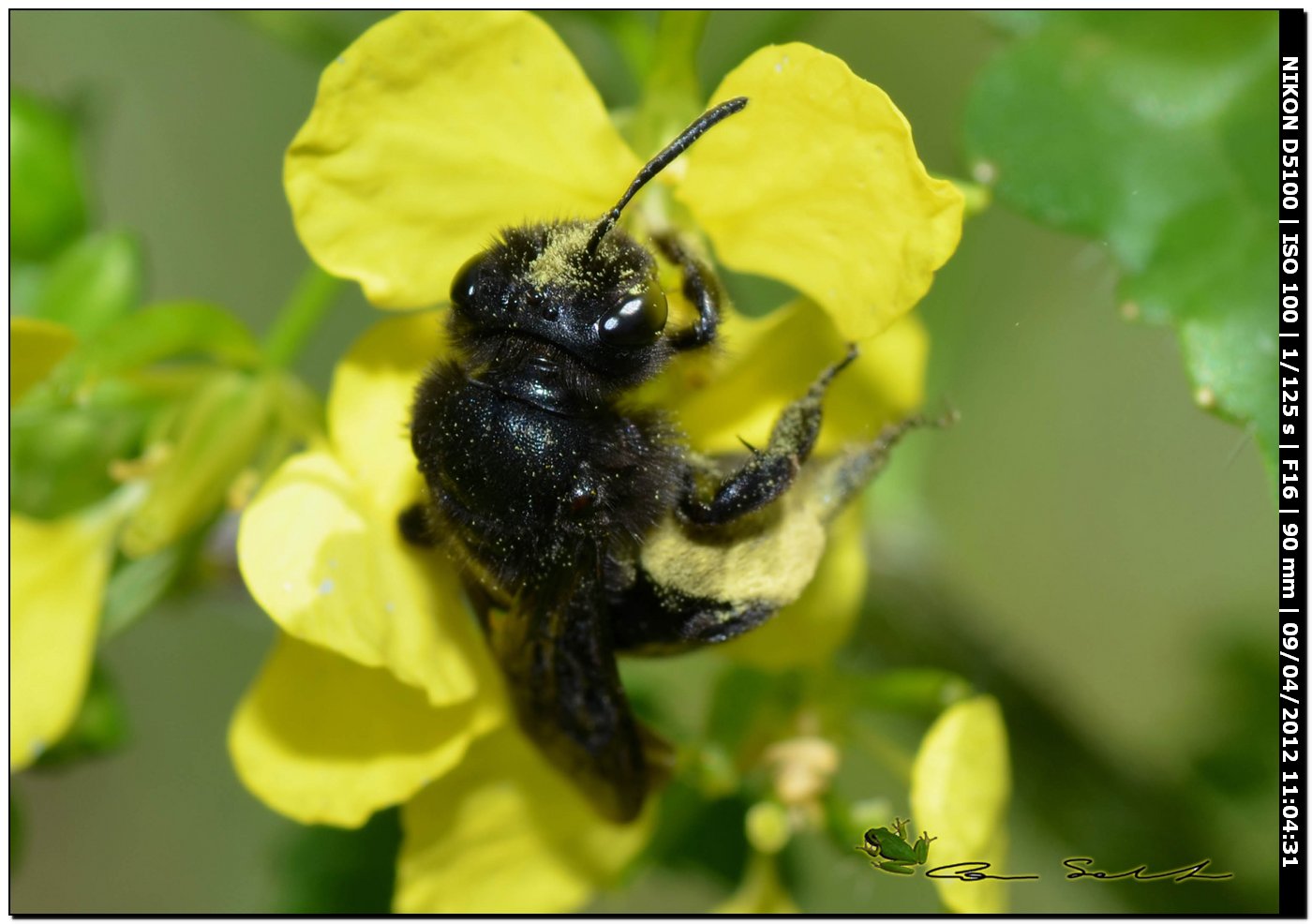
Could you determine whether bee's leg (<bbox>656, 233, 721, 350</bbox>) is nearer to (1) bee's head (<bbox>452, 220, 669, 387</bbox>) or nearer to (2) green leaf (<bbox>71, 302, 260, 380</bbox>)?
(1) bee's head (<bbox>452, 220, 669, 387</bbox>)

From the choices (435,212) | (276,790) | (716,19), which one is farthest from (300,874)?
(716,19)

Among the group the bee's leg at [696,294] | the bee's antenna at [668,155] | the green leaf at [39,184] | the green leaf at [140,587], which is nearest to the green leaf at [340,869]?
the green leaf at [140,587]

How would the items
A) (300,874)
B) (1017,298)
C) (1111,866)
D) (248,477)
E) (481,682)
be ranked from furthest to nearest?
(300,874)
(1017,298)
(1111,866)
(248,477)
(481,682)

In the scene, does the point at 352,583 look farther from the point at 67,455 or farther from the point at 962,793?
the point at 962,793

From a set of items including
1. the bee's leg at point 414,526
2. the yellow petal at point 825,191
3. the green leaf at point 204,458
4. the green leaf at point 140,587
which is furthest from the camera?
the green leaf at point 140,587

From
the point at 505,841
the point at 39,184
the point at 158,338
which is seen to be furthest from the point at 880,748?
the point at 39,184

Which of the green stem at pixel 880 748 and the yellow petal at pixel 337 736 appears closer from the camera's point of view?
the yellow petal at pixel 337 736

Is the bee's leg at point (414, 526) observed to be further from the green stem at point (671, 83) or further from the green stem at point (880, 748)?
the green stem at point (880, 748)

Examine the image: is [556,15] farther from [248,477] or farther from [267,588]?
[267,588]
